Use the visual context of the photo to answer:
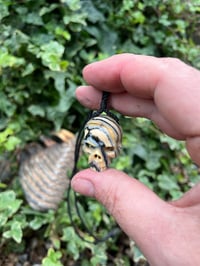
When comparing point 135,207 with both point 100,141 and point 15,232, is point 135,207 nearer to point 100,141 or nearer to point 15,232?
point 100,141

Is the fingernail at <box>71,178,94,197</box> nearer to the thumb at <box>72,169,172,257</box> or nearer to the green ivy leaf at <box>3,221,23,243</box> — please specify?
the thumb at <box>72,169,172,257</box>

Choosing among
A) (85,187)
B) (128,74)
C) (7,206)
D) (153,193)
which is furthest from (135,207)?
(7,206)

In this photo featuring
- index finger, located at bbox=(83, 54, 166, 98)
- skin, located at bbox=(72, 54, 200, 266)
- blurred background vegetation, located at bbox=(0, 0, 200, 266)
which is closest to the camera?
skin, located at bbox=(72, 54, 200, 266)

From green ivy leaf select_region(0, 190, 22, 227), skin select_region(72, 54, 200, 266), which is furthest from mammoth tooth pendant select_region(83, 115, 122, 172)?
green ivy leaf select_region(0, 190, 22, 227)

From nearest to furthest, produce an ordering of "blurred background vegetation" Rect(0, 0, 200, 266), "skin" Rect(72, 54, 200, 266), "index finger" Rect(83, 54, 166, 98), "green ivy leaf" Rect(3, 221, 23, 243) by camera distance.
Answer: "skin" Rect(72, 54, 200, 266)
"index finger" Rect(83, 54, 166, 98)
"green ivy leaf" Rect(3, 221, 23, 243)
"blurred background vegetation" Rect(0, 0, 200, 266)

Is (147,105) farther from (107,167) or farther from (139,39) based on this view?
(139,39)

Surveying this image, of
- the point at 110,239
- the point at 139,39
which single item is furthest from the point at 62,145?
the point at 139,39

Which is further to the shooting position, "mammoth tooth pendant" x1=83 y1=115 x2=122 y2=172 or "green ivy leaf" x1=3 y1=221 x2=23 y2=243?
"green ivy leaf" x1=3 y1=221 x2=23 y2=243
